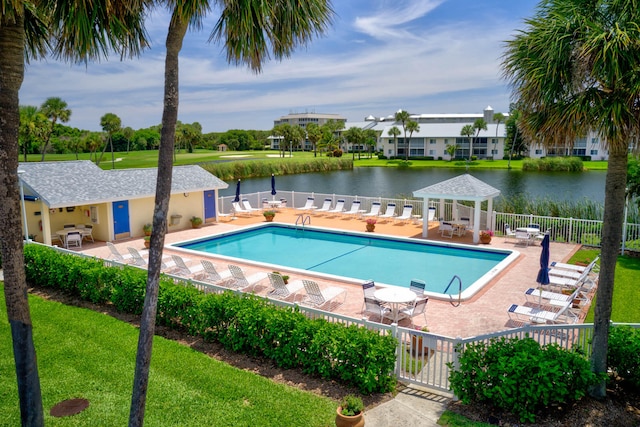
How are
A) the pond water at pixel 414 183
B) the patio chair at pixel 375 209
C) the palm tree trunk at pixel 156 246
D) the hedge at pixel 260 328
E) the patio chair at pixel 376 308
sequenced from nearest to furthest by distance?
the palm tree trunk at pixel 156 246, the hedge at pixel 260 328, the patio chair at pixel 376 308, the patio chair at pixel 375 209, the pond water at pixel 414 183

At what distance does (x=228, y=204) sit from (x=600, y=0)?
68.5 ft

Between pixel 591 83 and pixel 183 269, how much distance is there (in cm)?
1123

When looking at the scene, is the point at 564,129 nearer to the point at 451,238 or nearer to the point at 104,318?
the point at 104,318

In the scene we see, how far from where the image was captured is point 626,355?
6.95 meters

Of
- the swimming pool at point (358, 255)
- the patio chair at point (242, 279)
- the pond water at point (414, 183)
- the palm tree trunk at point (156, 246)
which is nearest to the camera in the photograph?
the palm tree trunk at point (156, 246)

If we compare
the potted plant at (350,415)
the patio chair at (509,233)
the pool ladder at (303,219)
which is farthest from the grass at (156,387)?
the patio chair at (509,233)

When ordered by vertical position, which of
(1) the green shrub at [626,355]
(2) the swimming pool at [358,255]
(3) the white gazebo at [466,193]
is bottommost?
(2) the swimming pool at [358,255]

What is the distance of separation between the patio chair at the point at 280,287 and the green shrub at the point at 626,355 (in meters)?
6.90

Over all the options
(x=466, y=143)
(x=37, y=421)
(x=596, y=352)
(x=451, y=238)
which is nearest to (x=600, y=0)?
(x=596, y=352)

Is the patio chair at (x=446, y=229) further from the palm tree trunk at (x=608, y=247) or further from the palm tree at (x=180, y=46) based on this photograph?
the palm tree at (x=180, y=46)

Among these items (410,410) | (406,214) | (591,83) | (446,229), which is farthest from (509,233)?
(410,410)

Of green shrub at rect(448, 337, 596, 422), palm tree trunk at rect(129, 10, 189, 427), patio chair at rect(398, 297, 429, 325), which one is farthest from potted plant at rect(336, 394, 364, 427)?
patio chair at rect(398, 297, 429, 325)

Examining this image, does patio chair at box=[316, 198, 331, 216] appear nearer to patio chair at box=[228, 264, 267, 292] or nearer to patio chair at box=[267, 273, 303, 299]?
patio chair at box=[228, 264, 267, 292]

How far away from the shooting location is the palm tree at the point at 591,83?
6.05 meters
